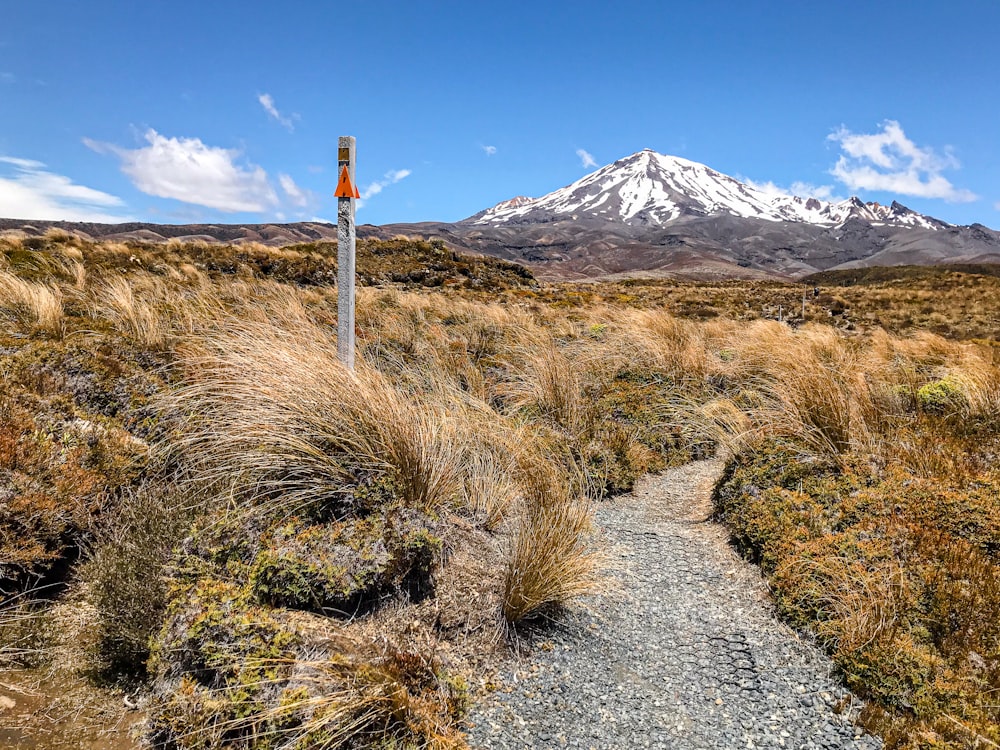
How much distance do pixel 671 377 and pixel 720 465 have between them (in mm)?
1795

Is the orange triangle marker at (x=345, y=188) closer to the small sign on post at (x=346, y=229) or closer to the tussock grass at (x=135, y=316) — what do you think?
the small sign on post at (x=346, y=229)

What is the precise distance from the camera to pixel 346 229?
4453mm

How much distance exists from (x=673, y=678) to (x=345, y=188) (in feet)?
13.3

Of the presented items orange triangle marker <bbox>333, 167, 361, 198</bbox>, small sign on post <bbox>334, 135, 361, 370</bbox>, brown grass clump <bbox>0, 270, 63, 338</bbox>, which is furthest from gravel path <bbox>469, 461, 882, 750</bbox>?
brown grass clump <bbox>0, 270, 63, 338</bbox>

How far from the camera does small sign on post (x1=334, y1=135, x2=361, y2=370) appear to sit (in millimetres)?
4336

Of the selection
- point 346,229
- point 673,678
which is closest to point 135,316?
point 346,229

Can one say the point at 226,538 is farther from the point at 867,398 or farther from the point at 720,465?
the point at 867,398

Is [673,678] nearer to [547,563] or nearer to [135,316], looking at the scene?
[547,563]

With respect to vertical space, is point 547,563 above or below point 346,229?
below

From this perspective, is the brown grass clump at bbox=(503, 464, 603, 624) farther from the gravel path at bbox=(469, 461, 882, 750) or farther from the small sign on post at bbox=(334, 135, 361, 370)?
the small sign on post at bbox=(334, 135, 361, 370)

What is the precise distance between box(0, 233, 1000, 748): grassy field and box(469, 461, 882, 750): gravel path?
14cm

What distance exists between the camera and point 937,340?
9688 millimetres

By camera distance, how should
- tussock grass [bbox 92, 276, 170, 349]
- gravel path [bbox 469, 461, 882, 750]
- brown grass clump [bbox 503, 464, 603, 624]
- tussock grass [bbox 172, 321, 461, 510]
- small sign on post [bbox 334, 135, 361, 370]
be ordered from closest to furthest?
gravel path [bbox 469, 461, 882, 750] < brown grass clump [bbox 503, 464, 603, 624] < tussock grass [bbox 172, 321, 461, 510] < small sign on post [bbox 334, 135, 361, 370] < tussock grass [bbox 92, 276, 170, 349]

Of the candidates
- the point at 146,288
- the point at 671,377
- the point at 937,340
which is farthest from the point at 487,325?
the point at 937,340
